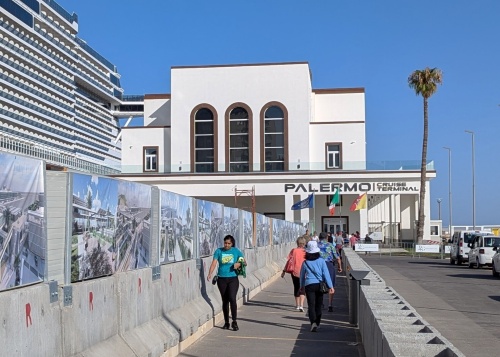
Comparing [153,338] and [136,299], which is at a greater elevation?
[136,299]

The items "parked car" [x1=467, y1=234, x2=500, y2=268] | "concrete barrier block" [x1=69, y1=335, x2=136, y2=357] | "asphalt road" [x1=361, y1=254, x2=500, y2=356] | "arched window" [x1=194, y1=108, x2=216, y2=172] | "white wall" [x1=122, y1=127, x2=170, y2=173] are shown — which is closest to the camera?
"concrete barrier block" [x1=69, y1=335, x2=136, y2=357]

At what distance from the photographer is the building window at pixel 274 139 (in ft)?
234

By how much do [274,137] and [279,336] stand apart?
193 feet

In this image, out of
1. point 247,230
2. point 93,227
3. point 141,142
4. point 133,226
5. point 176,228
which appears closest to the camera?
point 93,227

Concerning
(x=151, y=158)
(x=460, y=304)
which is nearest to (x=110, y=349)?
(x=460, y=304)

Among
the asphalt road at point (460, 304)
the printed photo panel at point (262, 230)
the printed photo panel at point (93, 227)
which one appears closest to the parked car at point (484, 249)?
the asphalt road at point (460, 304)

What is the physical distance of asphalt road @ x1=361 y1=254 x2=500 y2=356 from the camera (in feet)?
43.6

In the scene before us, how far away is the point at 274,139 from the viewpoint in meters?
71.8

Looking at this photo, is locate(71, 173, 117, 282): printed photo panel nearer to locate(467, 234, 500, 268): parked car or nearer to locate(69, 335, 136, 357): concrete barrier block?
locate(69, 335, 136, 357): concrete barrier block

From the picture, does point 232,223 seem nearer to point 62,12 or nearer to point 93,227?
point 93,227

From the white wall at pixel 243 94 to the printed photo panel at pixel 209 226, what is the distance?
53818 mm

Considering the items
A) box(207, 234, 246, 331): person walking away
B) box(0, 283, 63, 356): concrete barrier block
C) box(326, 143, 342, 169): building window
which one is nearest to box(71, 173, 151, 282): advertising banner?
box(0, 283, 63, 356): concrete barrier block

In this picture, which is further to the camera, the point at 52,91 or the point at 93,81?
the point at 93,81

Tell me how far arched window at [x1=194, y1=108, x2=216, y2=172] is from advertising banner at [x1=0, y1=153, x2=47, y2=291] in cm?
6450
